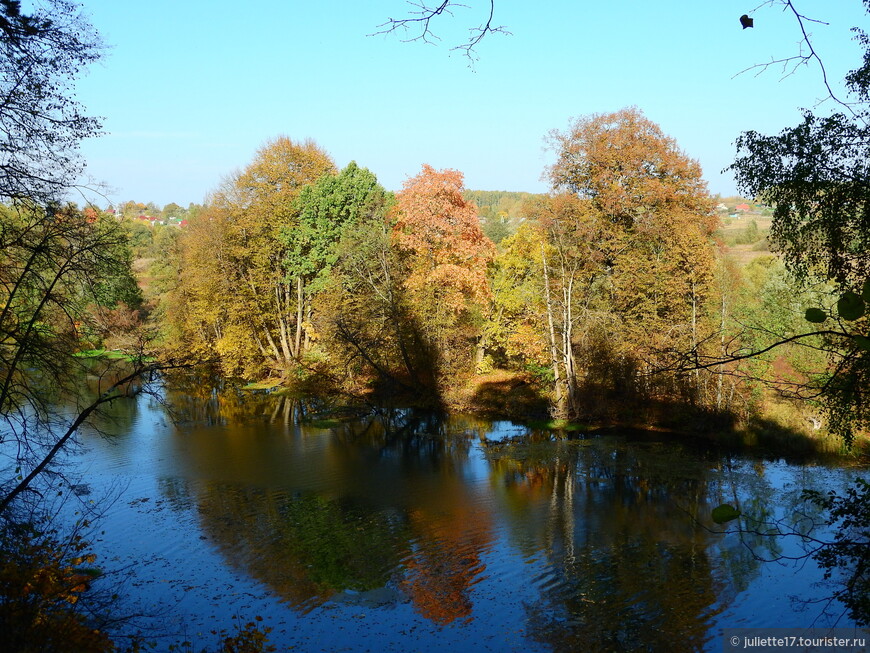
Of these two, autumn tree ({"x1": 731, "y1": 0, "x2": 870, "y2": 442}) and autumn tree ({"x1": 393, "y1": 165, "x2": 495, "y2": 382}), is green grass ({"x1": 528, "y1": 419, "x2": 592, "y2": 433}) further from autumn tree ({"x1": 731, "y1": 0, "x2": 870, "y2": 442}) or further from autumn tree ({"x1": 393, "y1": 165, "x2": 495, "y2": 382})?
autumn tree ({"x1": 731, "y1": 0, "x2": 870, "y2": 442})

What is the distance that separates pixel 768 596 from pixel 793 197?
6362mm

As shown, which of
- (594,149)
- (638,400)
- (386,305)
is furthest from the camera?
(386,305)

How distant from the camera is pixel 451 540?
47.5 feet

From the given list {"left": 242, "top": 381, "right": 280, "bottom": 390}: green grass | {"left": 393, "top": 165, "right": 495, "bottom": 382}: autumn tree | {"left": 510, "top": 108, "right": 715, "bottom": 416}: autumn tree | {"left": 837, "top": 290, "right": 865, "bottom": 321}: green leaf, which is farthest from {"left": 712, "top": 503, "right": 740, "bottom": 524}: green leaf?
{"left": 242, "top": 381, "right": 280, "bottom": 390}: green grass

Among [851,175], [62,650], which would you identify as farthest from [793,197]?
[62,650]

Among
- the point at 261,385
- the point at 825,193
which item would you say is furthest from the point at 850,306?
the point at 261,385

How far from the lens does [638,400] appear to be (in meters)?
24.2

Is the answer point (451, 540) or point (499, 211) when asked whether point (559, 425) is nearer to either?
point (451, 540)

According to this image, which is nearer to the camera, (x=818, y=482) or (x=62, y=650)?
(x=62, y=650)

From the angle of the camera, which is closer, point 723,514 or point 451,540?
point 723,514

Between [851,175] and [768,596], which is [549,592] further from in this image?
[851,175]

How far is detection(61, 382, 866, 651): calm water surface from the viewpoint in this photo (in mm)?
10758

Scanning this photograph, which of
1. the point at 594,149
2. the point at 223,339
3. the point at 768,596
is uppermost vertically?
the point at 594,149

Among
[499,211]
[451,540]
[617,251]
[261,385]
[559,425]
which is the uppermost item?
[499,211]
